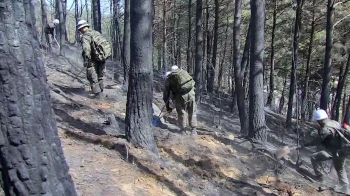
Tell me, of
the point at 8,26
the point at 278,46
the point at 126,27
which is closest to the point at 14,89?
the point at 8,26

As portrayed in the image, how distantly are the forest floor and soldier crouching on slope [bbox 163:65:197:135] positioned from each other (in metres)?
0.49

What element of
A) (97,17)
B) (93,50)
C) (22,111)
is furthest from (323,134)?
(97,17)

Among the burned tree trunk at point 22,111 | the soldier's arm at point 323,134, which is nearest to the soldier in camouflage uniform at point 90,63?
the soldier's arm at point 323,134

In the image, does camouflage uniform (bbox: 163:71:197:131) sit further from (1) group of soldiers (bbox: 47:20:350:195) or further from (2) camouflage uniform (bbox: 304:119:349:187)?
(2) camouflage uniform (bbox: 304:119:349:187)

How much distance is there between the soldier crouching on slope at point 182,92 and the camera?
9.61 metres

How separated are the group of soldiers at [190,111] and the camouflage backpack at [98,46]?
26 millimetres

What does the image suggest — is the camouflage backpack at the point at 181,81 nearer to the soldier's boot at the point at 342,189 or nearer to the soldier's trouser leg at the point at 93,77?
the soldier's trouser leg at the point at 93,77

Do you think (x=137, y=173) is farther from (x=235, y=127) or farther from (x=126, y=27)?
(x=235, y=127)

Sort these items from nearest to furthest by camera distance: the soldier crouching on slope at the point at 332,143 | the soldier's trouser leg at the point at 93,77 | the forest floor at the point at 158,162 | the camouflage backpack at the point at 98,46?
the forest floor at the point at 158,162 → the soldier crouching on slope at the point at 332,143 → the camouflage backpack at the point at 98,46 → the soldier's trouser leg at the point at 93,77

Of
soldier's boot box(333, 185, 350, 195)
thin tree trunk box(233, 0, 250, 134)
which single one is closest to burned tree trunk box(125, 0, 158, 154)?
soldier's boot box(333, 185, 350, 195)

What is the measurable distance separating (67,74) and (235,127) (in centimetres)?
726

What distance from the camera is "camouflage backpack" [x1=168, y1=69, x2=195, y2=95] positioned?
31.4ft

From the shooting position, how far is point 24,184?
8.71ft

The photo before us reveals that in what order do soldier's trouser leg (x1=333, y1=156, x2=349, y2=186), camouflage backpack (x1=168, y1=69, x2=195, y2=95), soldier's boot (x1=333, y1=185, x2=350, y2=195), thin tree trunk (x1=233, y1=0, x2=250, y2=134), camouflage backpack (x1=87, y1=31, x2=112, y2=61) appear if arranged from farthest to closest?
1. thin tree trunk (x1=233, y1=0, x2=250, y2=134)
2. camouflage backpack (x1=87, y1=31, x2=112, y2=61)
3. camouflage backpack (x1=168, y1=69, x2=195, y2=95)
4. soldier's trouser leg (x1=333, y1=156, x2=349, y2=186)
5. soldier's boot (x1=333, y1=185, x2=350, y2=195)
